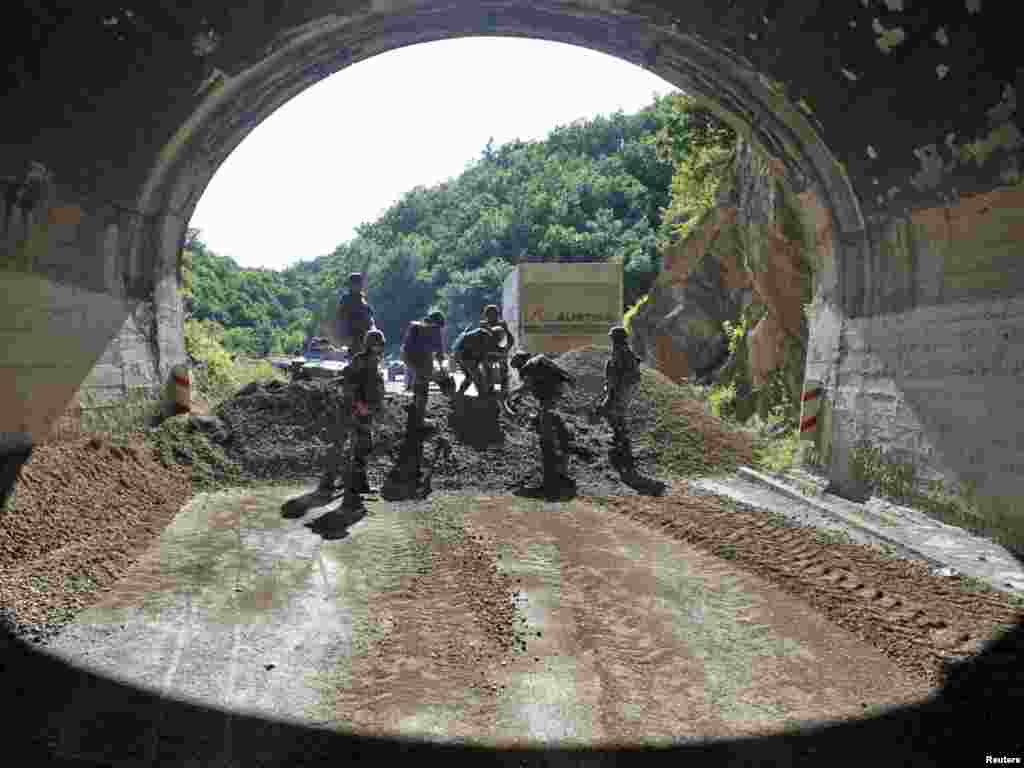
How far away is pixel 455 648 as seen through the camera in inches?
172

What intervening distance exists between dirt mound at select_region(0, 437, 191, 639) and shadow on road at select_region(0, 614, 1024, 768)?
3.89ft

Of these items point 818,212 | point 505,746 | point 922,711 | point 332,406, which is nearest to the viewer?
point 505,746

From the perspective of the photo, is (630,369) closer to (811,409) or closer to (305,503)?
(811,409)

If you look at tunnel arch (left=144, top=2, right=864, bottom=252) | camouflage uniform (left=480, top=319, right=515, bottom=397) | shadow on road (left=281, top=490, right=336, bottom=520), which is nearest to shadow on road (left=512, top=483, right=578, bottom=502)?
shadow on road (left=281, top=490, right=336, bottom=520)

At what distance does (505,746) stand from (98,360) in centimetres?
724

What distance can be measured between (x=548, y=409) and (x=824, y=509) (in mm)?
3785

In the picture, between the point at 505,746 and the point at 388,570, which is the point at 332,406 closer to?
the point at 388,570

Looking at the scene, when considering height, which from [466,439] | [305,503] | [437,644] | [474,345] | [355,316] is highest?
[355,316]

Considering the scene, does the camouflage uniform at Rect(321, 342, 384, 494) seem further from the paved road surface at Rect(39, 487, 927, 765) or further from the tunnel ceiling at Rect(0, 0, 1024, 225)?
the tunnel ceiling at Rect(0, 0, 1024, 225)

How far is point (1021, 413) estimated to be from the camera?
6102 mm

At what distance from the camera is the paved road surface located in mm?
3467

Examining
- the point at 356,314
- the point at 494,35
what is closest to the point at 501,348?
the point at 356,314

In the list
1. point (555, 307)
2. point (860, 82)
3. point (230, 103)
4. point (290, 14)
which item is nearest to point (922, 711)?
point (860, 82)

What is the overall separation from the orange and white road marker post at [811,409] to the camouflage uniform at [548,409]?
302 cm
